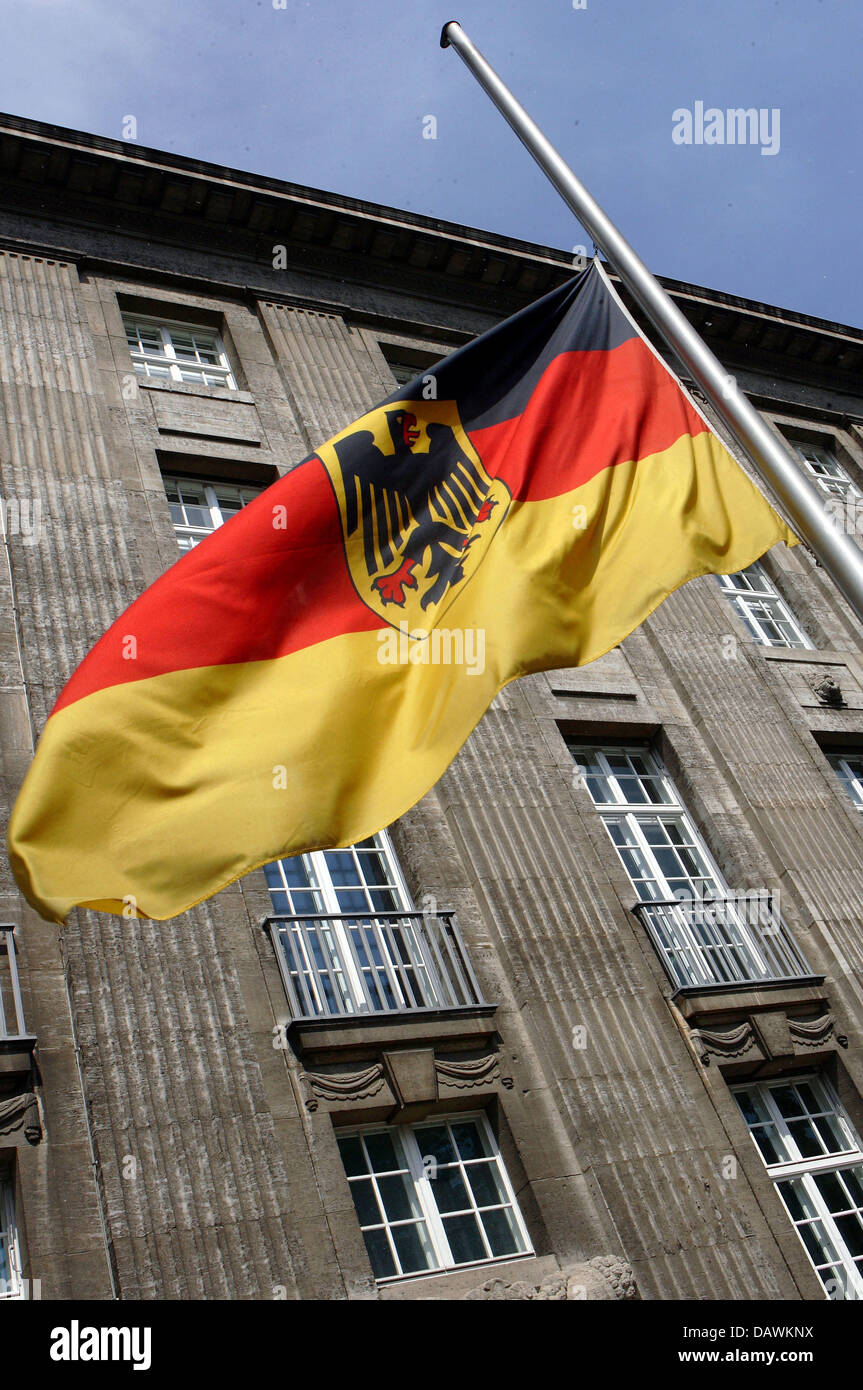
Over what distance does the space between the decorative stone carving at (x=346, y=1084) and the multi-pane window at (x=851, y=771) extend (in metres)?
9.37

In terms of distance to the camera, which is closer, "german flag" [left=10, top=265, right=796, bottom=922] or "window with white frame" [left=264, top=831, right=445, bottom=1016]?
"german flag" [left=10, top=265, right=796, bottom=922]

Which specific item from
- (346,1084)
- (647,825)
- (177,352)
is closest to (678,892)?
(647,825)

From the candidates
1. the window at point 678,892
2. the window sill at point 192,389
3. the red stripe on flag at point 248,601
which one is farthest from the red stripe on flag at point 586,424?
the window sill at point 192,389

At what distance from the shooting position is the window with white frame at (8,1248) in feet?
28.0

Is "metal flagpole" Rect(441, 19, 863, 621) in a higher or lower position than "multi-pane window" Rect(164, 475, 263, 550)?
lower

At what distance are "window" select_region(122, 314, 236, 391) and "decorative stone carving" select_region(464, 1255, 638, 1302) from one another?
13.2 m

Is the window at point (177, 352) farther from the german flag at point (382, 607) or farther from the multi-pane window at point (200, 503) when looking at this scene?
the german flag at point (382, 607)

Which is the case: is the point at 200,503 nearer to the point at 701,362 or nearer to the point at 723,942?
the point at 723,942

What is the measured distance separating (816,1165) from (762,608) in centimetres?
1050

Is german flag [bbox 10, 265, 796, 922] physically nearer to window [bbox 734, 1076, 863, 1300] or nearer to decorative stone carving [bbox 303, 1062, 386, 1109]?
decorative stone carving [bbox 303, 1062, 386, 1109]

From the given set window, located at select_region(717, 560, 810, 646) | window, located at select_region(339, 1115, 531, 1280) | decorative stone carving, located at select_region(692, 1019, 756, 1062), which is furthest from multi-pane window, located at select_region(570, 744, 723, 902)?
window, located at select_region(717, 560, 810, 646)

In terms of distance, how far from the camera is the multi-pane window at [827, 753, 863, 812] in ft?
56.6

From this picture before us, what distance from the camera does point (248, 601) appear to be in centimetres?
734
